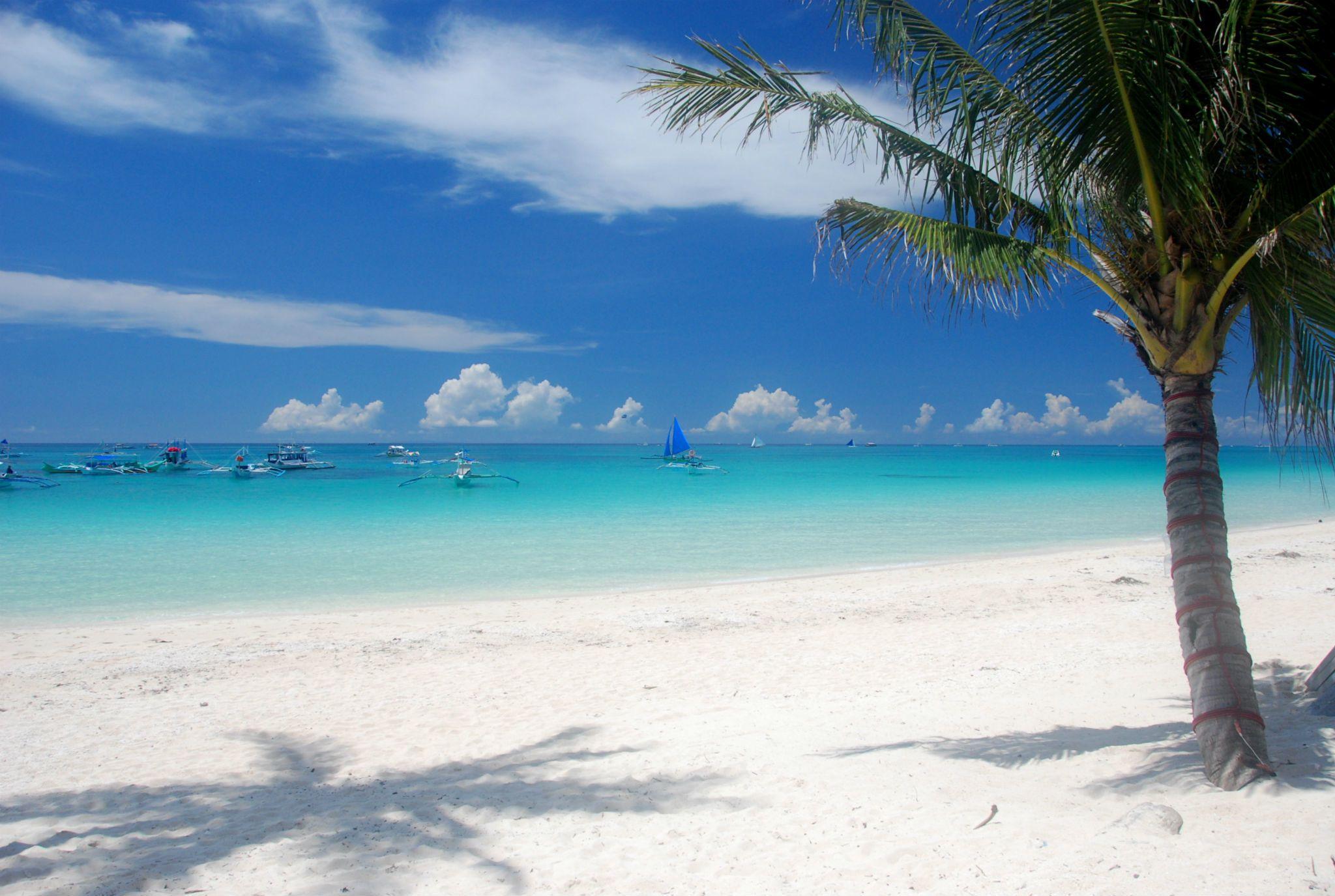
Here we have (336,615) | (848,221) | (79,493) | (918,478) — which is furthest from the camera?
(918,478)

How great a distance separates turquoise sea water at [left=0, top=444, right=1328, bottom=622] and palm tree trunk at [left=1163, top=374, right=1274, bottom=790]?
11.0 metres

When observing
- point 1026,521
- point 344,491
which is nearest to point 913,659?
point 1026,521

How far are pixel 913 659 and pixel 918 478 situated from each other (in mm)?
54751

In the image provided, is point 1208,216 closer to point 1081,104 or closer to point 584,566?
point 1081,104

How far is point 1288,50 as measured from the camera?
12.9 ft

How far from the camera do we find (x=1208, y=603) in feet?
13.3

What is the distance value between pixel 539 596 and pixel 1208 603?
1089 cm

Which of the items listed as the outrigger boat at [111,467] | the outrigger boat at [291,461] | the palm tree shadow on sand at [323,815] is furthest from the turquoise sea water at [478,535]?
the outrigger boat at [291,461]

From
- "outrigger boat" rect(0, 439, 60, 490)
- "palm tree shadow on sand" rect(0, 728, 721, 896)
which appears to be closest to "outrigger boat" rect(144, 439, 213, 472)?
"outrigger boat" rect(0, 439, 60, 490)

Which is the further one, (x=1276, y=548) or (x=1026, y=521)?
(x=1026, y=521)

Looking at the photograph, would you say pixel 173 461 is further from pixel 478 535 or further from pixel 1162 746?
pixel 1162 746

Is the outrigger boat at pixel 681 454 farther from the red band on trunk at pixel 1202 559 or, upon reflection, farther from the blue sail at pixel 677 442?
the red band on trunk at pixel 1202 559

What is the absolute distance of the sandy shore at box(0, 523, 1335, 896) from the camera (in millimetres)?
3613

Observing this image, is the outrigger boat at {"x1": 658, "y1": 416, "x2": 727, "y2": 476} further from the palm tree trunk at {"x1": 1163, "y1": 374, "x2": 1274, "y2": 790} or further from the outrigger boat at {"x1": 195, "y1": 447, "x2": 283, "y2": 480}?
the palm tree trunk at {"x1": 1163, "y1": 374, "x2": 1274, "y2": 790}
